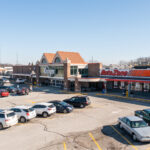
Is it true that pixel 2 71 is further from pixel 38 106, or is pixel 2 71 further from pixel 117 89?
pixel 38 106

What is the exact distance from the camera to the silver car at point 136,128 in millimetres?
12211

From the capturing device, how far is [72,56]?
158 feet

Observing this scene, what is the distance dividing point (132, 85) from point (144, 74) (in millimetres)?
6463

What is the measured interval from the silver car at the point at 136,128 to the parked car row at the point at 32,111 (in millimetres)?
8443

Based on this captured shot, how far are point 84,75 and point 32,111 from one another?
28152 millimetres

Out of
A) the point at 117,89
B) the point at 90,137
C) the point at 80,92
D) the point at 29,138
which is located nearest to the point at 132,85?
the point at 117,89

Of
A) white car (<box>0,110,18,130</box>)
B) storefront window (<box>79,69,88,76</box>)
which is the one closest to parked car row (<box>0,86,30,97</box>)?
storefront window (<box>79,69,88,76</box>)

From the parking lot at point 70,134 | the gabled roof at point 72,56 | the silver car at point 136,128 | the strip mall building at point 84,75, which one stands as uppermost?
the gabled roof at point 72,56

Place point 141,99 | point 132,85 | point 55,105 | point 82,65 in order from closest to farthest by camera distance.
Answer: point 55,105
point 141,99
point 132,85
point 82,65

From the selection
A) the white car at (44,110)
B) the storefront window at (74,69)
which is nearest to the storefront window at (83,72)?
the storefront window at (74,69)

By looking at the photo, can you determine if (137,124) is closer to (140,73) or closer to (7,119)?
(7,119)

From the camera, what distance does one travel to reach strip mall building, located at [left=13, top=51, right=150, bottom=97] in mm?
33247

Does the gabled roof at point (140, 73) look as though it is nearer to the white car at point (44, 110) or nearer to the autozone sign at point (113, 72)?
the autozone sign at point (113, 72)

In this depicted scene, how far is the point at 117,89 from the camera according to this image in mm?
38844
